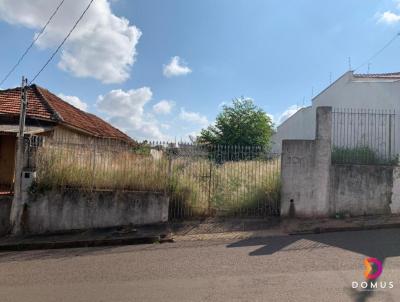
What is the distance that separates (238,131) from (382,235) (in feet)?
78.4

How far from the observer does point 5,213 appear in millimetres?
10359

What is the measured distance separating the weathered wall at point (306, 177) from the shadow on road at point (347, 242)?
1573 mm

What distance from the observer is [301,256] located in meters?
7.55

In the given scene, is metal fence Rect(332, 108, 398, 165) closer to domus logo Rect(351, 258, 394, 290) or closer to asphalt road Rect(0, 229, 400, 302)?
asphalt road Rect(0, 229, 400, 302)

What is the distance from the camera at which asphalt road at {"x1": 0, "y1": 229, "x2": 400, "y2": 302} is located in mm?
5516

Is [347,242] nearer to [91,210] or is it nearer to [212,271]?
[212,271]

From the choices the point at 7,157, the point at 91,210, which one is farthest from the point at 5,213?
the point at 7,157

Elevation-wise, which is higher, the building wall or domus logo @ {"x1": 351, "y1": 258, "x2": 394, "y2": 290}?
the building wall

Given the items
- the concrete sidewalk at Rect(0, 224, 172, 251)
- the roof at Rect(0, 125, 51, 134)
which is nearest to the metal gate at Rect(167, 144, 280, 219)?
the concrete sidewalk at Rect(0, 224, 172, 251)

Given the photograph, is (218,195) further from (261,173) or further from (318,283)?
(318,283)

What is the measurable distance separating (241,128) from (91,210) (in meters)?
23.5

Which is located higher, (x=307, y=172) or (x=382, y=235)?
(x=307, y=172)

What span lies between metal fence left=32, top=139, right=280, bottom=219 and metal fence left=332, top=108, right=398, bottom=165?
6.65 feet

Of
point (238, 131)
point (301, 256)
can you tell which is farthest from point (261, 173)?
point (238, 131)
